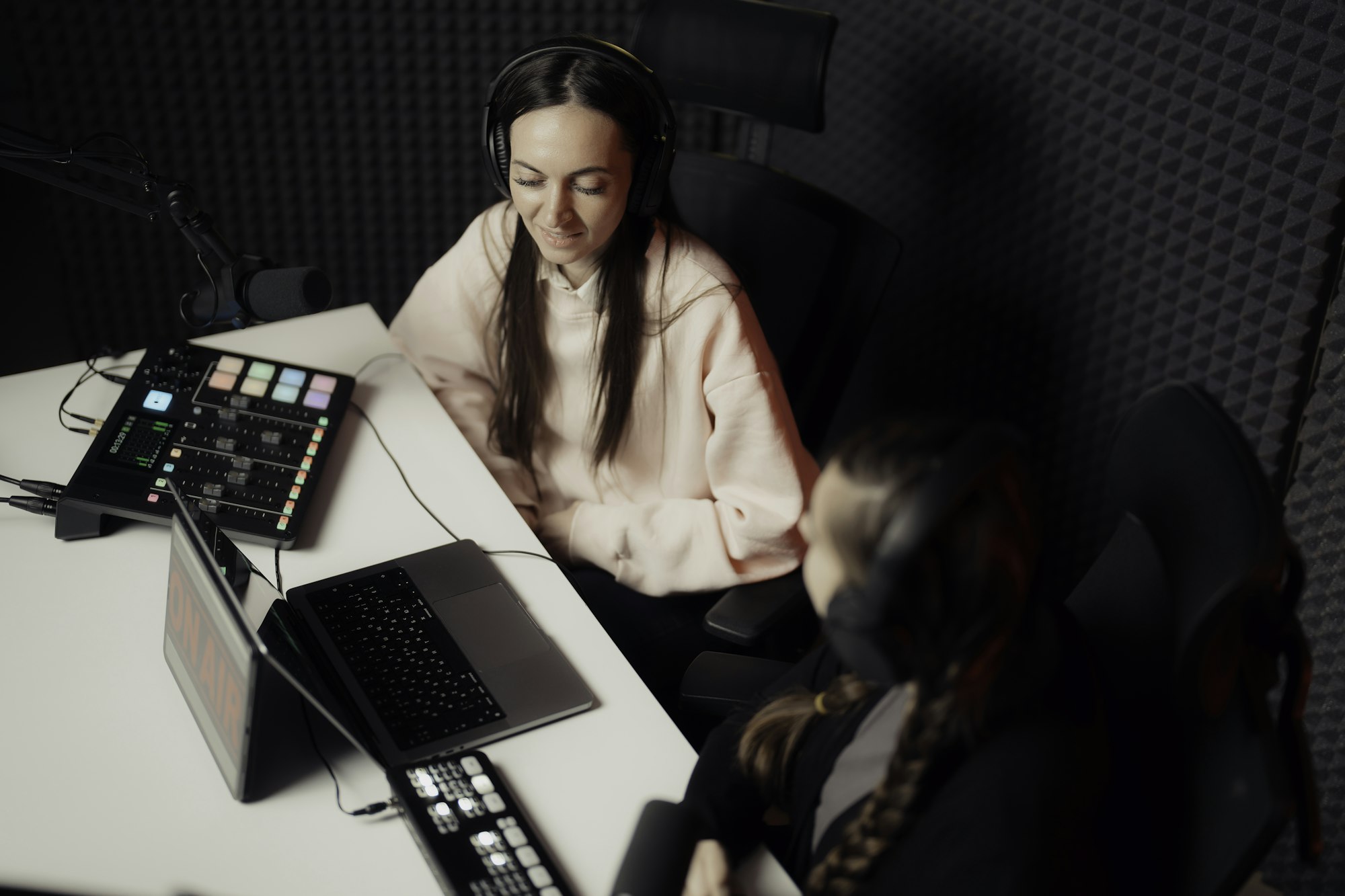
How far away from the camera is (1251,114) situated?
1.45 metres

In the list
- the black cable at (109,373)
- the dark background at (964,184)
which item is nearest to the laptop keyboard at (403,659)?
the black cable at (109,373)

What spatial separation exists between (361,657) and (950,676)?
623mm

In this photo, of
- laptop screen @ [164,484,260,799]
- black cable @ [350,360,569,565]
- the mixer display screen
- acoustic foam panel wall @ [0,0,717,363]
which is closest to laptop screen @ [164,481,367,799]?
laptop screen @ [164,484,260,799]

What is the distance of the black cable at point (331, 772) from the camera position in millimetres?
970

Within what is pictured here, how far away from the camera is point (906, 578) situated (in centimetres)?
73

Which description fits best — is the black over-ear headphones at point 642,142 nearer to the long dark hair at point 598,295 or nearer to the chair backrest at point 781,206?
the long dark hair at point 598,295

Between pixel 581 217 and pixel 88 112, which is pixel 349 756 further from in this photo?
pixel 88 112

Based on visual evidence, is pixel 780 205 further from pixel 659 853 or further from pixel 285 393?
pixel 659 853

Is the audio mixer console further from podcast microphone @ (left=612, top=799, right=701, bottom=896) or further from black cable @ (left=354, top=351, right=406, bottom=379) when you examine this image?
podcast microphone @ (left=612, top=799, right=701, bottom=896)

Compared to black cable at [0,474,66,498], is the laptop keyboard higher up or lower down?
lower down

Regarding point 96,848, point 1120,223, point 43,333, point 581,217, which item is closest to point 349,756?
point 96,848

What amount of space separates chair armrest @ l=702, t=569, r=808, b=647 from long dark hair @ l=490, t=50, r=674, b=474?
31 cm

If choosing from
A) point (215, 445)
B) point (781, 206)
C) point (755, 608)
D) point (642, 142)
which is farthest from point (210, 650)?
point (781, 206)

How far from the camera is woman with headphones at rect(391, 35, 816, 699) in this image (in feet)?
4.20
